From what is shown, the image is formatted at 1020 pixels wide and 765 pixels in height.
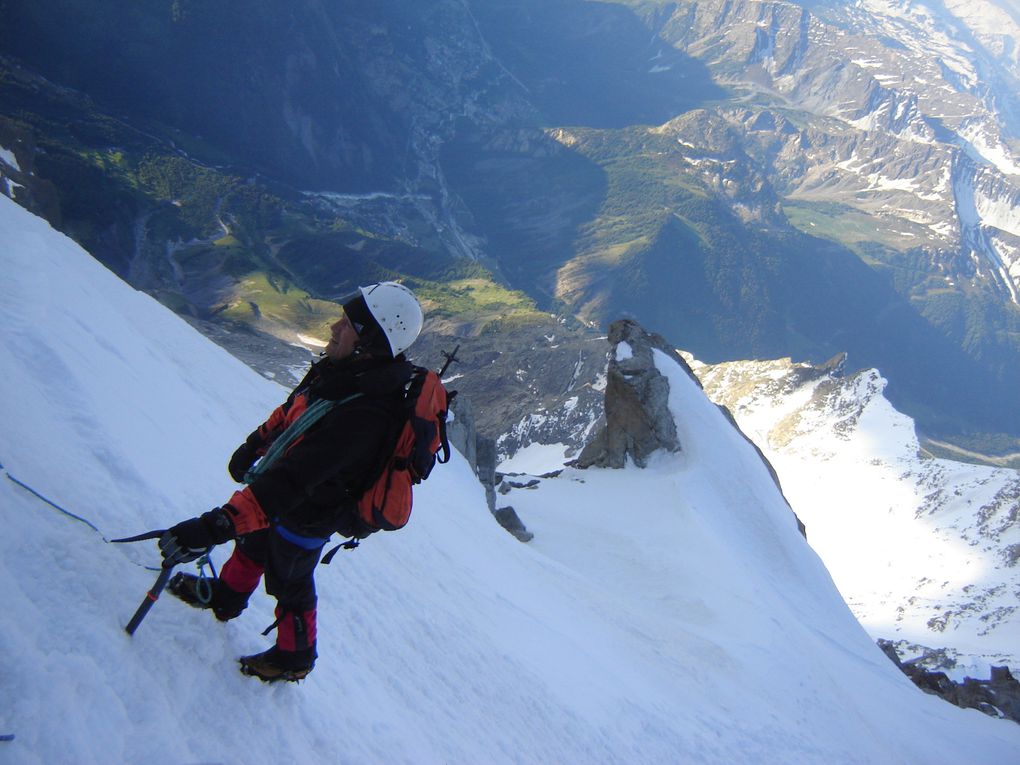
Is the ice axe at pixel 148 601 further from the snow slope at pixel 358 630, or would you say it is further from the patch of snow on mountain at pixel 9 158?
the patch of snow on mountain at pixel 9 158

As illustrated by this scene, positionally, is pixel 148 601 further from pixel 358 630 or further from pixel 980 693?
pixel 980 693

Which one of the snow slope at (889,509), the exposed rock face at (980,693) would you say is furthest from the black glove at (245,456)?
the snow slope at (889,509)

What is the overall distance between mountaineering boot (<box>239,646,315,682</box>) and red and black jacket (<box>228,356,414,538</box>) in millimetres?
933

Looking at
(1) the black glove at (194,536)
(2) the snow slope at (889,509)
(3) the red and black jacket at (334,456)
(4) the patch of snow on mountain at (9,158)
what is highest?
(3) the red and black jacket at (334,456)

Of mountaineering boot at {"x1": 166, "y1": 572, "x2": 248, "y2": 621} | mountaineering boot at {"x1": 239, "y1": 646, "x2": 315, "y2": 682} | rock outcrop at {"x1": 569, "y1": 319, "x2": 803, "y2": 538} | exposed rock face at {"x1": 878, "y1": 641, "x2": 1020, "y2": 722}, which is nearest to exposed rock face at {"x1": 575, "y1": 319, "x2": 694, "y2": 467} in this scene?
rock outcrop at {"x1": 569, "y1": 319, "x2": 803, "y2": 538}

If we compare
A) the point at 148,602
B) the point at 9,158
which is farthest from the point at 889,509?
the point at 9,158

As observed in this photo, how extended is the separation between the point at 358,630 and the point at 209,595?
2.65 metres

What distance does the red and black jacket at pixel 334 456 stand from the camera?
452 cm

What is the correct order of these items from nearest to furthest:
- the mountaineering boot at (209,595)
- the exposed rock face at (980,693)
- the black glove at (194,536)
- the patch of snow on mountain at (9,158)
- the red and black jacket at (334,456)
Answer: the black glove at (194,536), the red and black jacket at (334,456), the mountaineering boot at (209,595), the exposed rock face at (980,693), the patch of snow on mountain at (9,158)

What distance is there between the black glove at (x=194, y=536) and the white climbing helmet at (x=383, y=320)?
1.39 m

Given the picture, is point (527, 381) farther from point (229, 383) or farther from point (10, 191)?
point (229, 383)

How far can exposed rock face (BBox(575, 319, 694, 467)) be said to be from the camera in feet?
94.8

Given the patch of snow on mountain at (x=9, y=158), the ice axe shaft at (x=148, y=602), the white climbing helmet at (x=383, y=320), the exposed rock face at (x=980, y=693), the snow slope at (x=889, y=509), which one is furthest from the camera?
the patch of snow on mountain at (x=9, y=158)

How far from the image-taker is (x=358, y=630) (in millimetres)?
7527
